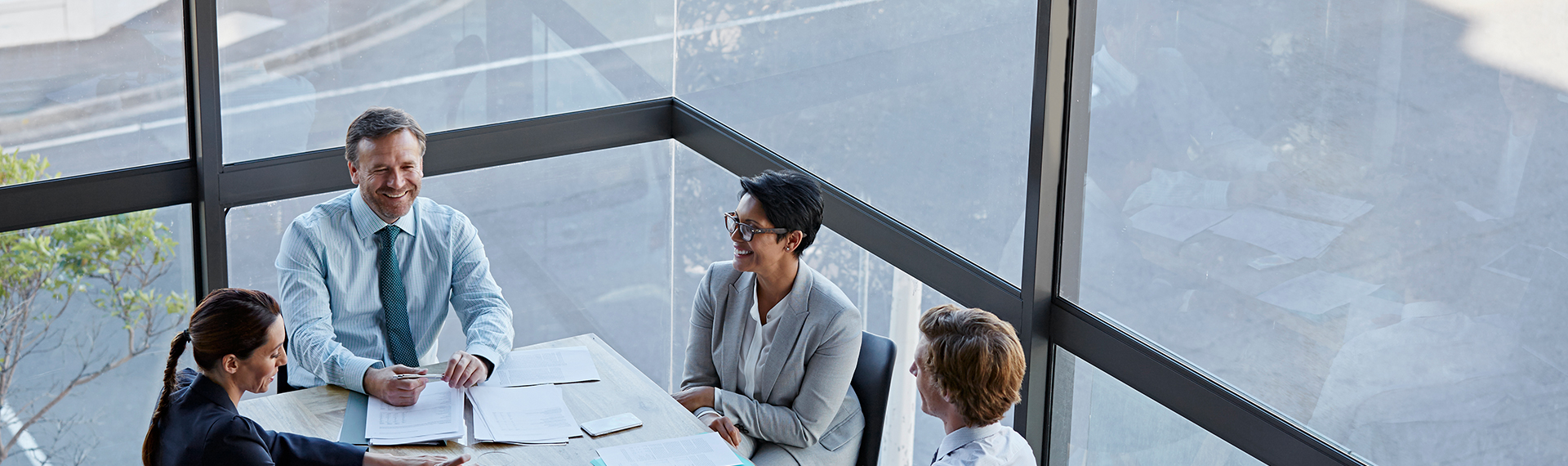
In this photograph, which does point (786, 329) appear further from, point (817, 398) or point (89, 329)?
point (89, 329)

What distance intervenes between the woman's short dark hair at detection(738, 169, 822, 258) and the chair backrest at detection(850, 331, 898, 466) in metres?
0.30

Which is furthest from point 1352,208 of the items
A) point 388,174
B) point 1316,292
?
point 388,174

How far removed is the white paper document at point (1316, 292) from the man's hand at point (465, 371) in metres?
1.67

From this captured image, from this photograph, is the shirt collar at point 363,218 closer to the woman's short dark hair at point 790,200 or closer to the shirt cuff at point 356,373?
the shirt cuff at point 356,373

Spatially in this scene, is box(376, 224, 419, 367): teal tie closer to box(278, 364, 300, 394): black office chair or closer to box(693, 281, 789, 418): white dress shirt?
box(278, 364, 300, 394): black office chair

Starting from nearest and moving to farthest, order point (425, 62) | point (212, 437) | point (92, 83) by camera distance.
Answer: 1. point (212, 437)
2. point (92, 83)
3. point (425, 62)

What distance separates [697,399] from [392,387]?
0.72 metres

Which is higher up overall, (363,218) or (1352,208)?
(1352,208)

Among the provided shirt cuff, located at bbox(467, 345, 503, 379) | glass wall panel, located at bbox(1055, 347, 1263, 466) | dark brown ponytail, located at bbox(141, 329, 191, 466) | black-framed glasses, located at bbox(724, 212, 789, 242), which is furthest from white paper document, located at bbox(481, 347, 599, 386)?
glass wall panel, located at bbox(1055, 347, 1263, 466)

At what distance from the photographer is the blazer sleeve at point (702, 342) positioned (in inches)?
119

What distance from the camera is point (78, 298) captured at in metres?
3.63

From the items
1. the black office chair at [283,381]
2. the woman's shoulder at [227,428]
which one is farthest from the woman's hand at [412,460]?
the black office chair at [283,381]

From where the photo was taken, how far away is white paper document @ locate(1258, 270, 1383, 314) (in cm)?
217

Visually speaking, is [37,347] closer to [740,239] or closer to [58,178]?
[58,178]
